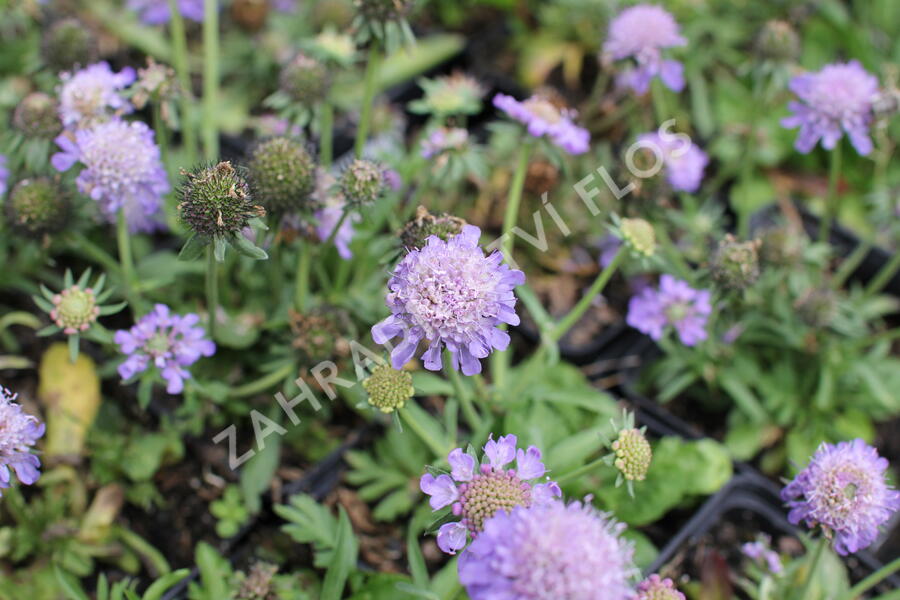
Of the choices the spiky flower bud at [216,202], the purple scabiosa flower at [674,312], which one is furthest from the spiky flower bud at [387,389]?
the purple scabiosa flower at [674,312]

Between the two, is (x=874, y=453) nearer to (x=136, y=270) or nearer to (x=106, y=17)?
(x=136, y=270)

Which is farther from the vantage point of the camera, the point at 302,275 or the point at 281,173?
the point at 302,275

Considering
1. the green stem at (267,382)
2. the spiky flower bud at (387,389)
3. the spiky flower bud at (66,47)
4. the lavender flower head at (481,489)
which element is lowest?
the lavender flower head at (481,489)

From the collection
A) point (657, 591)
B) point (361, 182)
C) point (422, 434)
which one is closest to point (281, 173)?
point (361, 182)

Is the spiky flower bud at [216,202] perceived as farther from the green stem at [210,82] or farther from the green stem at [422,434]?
the green stem at [210,82]

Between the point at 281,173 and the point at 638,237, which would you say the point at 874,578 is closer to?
the point at 638,237

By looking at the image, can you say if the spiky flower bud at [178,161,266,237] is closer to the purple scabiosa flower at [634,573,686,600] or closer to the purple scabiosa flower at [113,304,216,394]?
the purple scabiosa flower at [113,304,216,394]

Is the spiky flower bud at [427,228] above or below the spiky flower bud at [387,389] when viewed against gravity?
above
